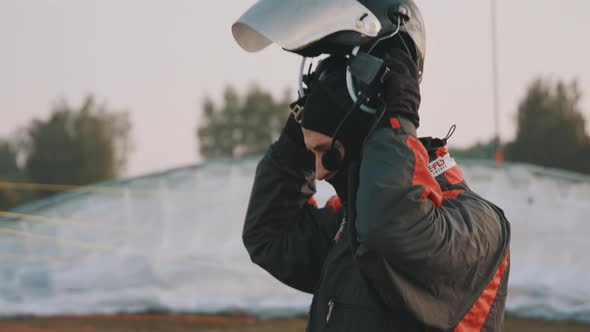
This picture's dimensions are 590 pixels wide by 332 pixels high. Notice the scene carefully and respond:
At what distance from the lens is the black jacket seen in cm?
166

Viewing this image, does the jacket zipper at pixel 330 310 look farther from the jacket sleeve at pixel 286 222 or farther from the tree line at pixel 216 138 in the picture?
the tree line at pixel 216 138

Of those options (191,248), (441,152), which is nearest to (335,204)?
(441,152)

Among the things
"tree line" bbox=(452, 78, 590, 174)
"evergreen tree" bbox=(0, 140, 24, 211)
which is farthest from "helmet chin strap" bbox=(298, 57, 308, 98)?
"evergreen tree" bbox=(0, 140, 24, 211)

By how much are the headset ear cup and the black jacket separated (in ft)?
0.49

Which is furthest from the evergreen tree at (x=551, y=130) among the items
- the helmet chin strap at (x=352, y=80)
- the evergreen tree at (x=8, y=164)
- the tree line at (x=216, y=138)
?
the helmet chin strap at (x=352, y=80)

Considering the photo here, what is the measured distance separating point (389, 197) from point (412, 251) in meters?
0.14

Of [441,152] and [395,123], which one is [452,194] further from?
[395,123]

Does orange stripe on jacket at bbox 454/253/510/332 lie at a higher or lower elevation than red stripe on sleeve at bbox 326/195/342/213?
lower

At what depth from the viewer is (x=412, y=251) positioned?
64.9 inches

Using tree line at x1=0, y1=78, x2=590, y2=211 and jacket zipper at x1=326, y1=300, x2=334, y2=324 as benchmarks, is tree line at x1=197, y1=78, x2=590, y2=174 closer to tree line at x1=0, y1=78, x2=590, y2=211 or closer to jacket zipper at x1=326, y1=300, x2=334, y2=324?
tree line at x1=0, y1=78, x2=590, y2=211

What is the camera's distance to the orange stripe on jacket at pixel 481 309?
1839mm

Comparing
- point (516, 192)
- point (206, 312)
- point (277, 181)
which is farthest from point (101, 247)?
point (277, 181)

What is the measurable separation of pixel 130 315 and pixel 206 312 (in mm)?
1087

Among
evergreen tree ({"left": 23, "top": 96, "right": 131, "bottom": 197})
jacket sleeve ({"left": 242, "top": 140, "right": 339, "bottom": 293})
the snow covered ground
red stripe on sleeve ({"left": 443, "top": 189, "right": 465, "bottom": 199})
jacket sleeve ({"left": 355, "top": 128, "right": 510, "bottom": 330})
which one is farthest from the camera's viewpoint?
evergreen tree ({"left": 23, "top": 96, "right": 131, "bottom": 197})
